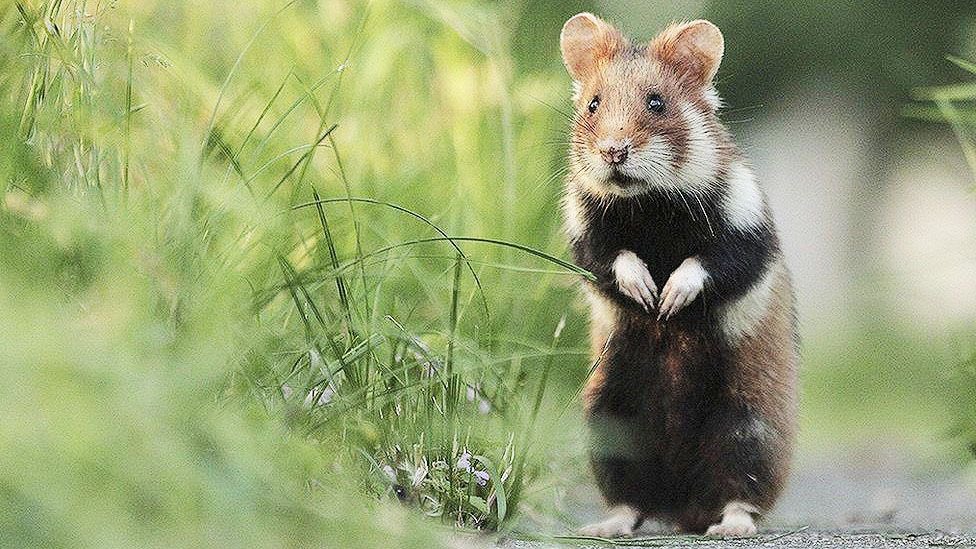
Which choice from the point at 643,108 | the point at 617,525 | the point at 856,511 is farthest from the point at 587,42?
the point at 856,511

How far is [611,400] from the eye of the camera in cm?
337

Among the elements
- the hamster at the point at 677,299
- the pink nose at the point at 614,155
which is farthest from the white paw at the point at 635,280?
the pink nose at the point at 614,155

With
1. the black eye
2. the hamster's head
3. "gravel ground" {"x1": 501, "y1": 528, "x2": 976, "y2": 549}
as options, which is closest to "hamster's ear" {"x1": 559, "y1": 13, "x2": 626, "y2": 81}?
the hamster's head

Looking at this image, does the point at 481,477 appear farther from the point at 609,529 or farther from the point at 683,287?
the point at 683,287

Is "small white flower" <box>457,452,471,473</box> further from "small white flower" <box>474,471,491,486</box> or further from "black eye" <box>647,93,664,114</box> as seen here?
"black eye" <box>647,93,664,114</box>

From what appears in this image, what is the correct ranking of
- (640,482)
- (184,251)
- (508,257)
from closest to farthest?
(184,251) < (640,482) < (508,257)

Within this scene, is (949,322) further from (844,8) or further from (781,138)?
(781,138)

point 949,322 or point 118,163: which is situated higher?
point 118,163

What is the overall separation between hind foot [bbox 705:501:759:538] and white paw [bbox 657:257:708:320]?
0.44 meters

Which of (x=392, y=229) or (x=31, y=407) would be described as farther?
(x=392, y=229)

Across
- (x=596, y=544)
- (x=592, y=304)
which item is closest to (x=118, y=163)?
(x=596, y=544)

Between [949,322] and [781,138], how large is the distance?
5316mm

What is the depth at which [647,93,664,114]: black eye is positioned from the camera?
3.22 m

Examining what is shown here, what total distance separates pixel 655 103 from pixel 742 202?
0.95 feet
